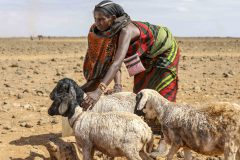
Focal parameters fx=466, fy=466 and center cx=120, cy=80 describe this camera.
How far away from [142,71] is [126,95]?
0.43 metres

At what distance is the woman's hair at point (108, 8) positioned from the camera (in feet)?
17.9

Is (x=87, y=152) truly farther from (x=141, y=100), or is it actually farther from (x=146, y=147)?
(x=141, y=100)

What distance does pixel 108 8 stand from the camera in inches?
216

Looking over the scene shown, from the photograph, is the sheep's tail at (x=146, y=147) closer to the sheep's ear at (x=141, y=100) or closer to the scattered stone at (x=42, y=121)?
the sheep's ear at (x=141, y=100)

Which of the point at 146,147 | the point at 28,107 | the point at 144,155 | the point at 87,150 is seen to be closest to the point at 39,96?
the point at 28,107

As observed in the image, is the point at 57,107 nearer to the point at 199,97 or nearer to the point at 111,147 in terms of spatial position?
the point at 111,147

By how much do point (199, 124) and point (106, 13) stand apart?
1688 mm

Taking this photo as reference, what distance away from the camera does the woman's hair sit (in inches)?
215

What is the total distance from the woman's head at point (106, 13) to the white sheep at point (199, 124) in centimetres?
96

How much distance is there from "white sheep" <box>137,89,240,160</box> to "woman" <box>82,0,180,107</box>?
62 centimetres

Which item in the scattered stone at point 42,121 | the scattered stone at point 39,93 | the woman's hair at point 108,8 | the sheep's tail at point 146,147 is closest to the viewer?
the sheep's tail at point 146,147

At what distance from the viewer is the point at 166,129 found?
526cm

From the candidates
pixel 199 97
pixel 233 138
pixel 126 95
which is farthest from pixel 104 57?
pixel 199 97

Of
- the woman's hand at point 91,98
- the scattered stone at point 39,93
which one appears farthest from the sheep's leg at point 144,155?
the scattered stone at point 39,93
